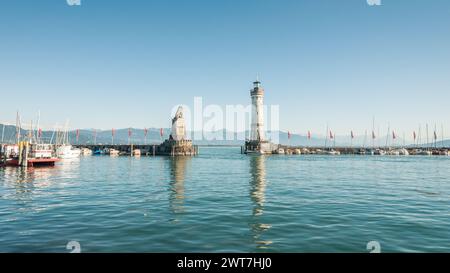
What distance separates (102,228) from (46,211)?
7997mm

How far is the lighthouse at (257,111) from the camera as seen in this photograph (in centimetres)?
14188

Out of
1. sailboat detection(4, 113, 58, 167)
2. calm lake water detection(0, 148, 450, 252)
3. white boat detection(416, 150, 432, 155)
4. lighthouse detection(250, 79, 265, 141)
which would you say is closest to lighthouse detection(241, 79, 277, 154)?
lighthouse detection(250, 79, 265, 141)

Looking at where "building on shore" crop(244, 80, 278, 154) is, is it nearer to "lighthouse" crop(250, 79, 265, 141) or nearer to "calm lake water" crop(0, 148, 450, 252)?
"lighthouse" crop(250, 79, 265, 141)

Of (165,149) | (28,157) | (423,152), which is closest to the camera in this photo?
(28,157)

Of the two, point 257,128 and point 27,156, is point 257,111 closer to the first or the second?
point 257,128

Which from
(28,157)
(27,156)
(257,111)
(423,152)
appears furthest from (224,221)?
(423,152)

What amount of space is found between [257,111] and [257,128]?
7.92 metres

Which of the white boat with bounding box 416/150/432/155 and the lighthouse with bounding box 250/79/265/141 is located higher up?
the lighthouse with bounding box 250/79/265/141

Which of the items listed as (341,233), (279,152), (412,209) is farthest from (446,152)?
(341,233)

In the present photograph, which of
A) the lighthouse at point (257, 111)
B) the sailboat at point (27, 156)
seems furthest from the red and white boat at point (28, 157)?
the lighthouse at point (257, 111)

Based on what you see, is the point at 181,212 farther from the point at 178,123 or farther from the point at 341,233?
the point at 178,123

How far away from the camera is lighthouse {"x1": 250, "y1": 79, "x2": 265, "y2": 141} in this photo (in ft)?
465

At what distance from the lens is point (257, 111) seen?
14325 centimetres
